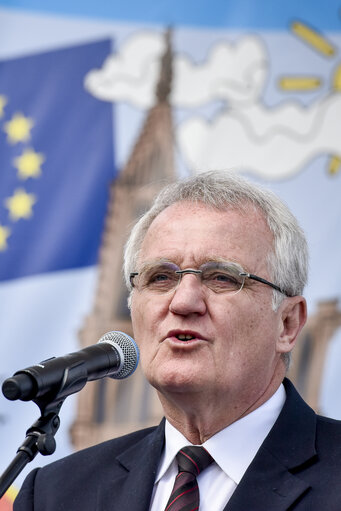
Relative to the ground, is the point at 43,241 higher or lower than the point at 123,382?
higher

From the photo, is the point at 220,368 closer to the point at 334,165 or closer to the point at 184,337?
the point at 184,337

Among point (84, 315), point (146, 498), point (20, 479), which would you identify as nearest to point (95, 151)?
point (84, 315)

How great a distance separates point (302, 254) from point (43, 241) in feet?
7.02

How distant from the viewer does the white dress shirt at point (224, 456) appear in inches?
95.6

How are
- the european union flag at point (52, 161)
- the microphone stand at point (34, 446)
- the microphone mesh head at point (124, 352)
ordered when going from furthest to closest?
1. the european union flag at point (52, 161)
2. the microphone mesh head at point (124, 352)
3. the microphone stand at point (34, 446)

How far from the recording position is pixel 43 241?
450 centimetres

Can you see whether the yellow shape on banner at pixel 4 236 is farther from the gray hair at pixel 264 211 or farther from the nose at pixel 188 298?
the nose at pixel 188 298

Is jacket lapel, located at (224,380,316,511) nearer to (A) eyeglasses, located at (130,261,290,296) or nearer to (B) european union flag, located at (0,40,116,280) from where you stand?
(A) eyeglasses, located at (130,261,290,296)

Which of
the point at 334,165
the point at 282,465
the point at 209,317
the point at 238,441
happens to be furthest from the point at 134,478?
the point at 334,165

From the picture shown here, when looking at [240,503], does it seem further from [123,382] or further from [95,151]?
[95,151]

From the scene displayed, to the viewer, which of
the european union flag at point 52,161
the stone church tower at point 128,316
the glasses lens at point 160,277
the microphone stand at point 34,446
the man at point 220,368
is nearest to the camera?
the microphone stand at point 34,446

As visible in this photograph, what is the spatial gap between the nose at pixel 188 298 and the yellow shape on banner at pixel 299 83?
213cm

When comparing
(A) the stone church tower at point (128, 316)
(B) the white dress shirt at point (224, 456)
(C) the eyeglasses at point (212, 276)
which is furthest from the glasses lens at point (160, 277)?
(A) the stone church tower at point (128, 316)

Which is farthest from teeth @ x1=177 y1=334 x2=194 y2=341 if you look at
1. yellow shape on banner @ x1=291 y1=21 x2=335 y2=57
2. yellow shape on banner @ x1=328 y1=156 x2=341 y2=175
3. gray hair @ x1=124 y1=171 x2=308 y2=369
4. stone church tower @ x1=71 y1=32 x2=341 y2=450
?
yellow shape on banner @ x1=291 y1=21 x2=335 y2=57
